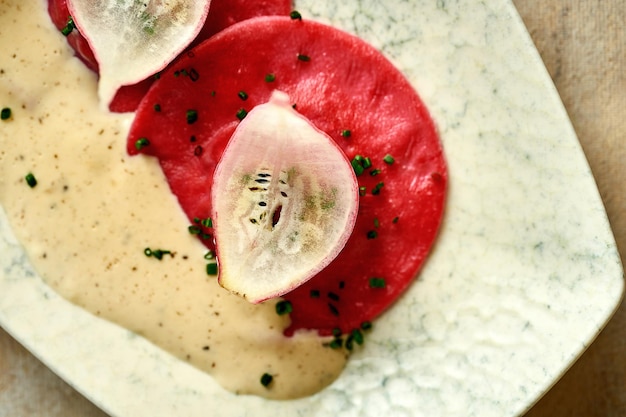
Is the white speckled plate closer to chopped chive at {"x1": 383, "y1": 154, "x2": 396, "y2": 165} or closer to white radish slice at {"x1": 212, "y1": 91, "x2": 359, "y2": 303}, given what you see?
chopped chive at {"x1": 383, "y1": 154, "x2": 396, "y2": 165}

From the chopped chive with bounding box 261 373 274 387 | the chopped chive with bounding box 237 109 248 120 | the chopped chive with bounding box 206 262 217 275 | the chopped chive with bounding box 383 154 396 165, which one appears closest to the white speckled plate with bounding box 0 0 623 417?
the chopped chive with bounding box 261 373 274 387

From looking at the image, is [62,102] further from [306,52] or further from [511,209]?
[511,209]

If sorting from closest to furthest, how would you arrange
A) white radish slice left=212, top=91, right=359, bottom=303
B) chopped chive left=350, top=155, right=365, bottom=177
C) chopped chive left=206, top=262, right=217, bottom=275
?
white radish slice left=212, top=91, right=359, bottom=303 → chopped chive left=350, top=155, right=365, bottom=177 → chopped chive left=206, top=262, right=217, bottom=275

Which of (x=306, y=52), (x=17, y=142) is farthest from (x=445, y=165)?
(x=17, y=142)

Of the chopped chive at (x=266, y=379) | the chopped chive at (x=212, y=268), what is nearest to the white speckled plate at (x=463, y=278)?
the chopped chive at (x=266, y=379)

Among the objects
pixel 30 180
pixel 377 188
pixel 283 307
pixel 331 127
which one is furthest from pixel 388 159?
pixel 30 180

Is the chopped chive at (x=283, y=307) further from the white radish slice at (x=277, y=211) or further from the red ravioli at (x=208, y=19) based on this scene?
the red ravioli at (x=208, y=19)

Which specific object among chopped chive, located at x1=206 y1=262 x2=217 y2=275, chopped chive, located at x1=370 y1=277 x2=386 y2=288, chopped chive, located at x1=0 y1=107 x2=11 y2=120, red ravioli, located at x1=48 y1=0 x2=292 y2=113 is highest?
red ravioli, located at x1=48 y1=0 x2=292 y2=113
